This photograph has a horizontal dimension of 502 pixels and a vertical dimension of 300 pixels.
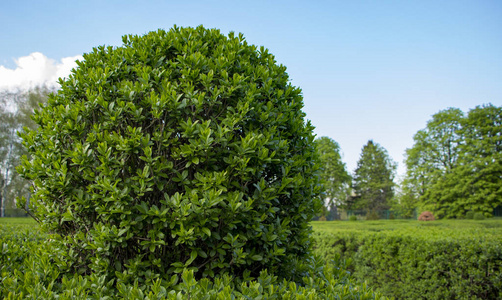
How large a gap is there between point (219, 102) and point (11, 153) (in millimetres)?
42214

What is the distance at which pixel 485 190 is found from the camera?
118 feet

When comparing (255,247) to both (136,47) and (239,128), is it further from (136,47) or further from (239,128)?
(136,47)

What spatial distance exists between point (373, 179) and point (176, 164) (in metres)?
67.2

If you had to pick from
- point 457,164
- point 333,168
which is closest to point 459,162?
point 457,164

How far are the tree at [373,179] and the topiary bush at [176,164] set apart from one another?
64099 millimetres

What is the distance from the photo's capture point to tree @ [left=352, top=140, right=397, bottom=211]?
63.0 meters

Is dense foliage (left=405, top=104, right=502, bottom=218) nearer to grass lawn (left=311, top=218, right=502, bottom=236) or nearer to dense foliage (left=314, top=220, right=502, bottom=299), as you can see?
grass lawn (left=311, top=218, right=502, bottom=236)

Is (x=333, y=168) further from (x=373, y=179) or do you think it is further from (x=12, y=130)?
(x=12, y=130)

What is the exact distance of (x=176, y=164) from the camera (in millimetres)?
2781

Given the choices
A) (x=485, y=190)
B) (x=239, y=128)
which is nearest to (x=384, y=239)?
(x=239, y=128)

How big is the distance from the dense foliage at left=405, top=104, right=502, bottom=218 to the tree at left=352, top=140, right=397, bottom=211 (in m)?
20.4

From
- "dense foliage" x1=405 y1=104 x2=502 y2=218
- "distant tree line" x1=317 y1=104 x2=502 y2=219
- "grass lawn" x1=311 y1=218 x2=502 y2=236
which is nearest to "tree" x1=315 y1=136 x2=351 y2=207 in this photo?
"distant tree line" x1=317 y1=104 x2=502 y2=219

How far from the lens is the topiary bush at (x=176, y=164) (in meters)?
2.59

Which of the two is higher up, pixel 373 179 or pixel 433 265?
pixel 373 179
